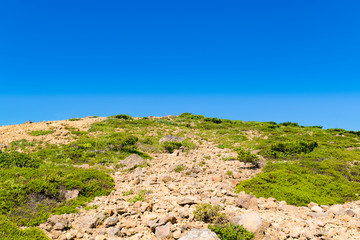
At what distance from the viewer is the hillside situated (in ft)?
22.9

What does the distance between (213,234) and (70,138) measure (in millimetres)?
18199

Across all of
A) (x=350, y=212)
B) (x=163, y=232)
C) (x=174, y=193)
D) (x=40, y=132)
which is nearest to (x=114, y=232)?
(x=163, y=232)

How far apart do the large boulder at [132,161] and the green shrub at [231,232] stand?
27.0 ft

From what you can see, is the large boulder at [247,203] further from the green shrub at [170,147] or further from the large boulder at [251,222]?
the green shrub at [170,147]

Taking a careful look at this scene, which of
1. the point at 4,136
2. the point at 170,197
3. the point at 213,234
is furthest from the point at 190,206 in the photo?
the point at 4,136

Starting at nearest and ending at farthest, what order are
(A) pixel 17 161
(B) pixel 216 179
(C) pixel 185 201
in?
(C) pixel 185 201
(B) pixel 216 179
(A) pixel 17 161

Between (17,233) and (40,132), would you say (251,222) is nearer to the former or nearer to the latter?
(17,233)

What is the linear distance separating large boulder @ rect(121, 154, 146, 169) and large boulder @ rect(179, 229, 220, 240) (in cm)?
825

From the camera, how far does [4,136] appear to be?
20000mm

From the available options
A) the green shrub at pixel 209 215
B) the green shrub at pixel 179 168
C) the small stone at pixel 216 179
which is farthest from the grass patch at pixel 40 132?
the green shrub at pixel 209 215

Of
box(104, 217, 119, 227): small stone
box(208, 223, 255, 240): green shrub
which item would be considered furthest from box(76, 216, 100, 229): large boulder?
box(208, 223, 255, 240): green shrub

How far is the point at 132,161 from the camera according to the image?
14.5 m

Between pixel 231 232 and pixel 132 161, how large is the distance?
9321 mm

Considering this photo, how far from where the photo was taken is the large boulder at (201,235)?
19.7 feet
